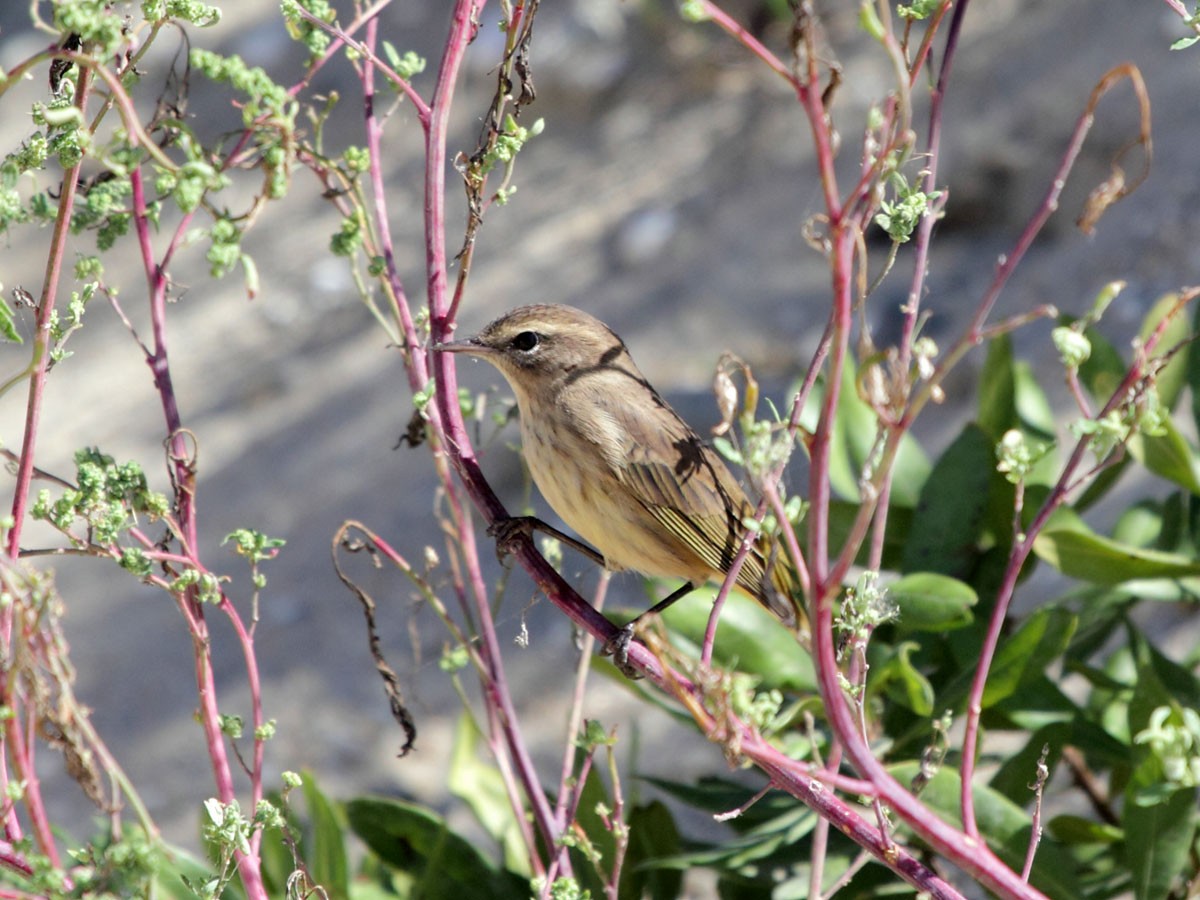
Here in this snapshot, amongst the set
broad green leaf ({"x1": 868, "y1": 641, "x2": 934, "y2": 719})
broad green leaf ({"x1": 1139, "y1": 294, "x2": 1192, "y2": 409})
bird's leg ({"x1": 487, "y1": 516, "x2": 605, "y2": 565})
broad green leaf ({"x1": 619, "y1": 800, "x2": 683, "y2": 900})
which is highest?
broad green leaf ({"x1": 1139, "y1": 294, "x2": 1192, "y2": 409})

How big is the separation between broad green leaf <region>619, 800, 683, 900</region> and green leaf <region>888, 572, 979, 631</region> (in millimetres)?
739

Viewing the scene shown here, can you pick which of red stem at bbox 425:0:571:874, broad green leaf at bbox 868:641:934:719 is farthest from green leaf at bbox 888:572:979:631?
red stem at bbox 425:0:571:874

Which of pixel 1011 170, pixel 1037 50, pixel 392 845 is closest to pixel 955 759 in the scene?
pixel 392 845

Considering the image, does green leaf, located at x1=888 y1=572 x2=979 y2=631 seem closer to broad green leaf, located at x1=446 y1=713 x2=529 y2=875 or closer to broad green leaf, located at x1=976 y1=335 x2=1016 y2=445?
broad green leaf, located at x1=976 y1=335 x2=1016 y2=445

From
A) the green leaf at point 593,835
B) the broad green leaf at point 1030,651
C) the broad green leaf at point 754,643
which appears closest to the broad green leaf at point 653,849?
the green leaf at point 593,835

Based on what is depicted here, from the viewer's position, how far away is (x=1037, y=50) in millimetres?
6953

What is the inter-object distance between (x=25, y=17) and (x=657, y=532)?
8.51 metres

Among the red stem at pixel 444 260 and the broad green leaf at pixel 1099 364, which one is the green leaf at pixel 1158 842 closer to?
the broad green leaf at pixel 1099 364

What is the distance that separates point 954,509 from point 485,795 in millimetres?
1289

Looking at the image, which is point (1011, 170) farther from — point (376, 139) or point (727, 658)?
point (376, 139)

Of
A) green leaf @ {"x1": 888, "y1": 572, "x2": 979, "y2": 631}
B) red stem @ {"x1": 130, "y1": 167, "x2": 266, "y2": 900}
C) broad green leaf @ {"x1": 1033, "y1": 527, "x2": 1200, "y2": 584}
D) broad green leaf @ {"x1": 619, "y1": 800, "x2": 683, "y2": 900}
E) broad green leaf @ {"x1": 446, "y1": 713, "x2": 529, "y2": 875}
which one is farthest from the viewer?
broad green leaf @ {"x1": 446, "y1": 713, "x2": 529, "y2": 875}

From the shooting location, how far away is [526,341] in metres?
3.15

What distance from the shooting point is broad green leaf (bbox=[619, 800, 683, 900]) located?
2.91 meters

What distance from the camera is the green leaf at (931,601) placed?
8.21ft
